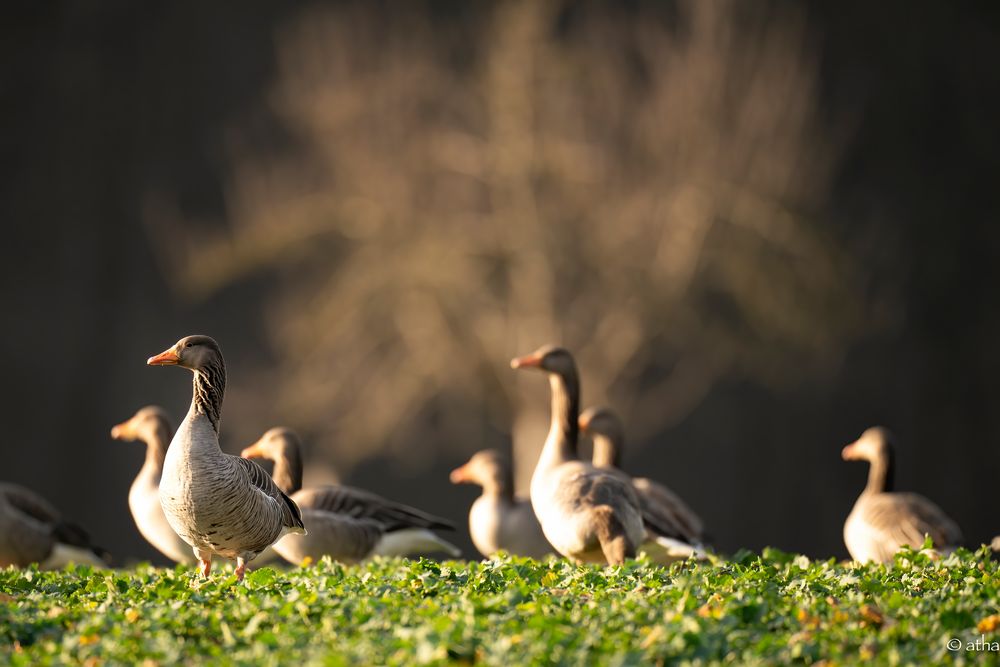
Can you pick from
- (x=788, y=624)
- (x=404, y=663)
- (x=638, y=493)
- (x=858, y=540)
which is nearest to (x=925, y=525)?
(x=858, y=540)

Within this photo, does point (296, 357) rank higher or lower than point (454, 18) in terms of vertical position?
lower

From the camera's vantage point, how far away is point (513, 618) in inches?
204

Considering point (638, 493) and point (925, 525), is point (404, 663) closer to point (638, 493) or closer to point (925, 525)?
point (638, 493)

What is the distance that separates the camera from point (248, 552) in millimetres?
7070

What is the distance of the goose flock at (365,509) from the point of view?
6.68 m

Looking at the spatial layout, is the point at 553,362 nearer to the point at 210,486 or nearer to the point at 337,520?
the point at 337,520

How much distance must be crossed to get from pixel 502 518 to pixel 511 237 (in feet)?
16.8

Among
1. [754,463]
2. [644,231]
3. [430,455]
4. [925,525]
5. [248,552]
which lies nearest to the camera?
[248,552]

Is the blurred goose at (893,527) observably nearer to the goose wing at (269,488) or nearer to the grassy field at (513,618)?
the grassy field at (513,618)

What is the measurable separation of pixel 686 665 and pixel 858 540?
201 inches

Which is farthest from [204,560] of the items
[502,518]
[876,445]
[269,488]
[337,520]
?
[876,445]

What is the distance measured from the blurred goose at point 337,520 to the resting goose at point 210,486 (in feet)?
5.50

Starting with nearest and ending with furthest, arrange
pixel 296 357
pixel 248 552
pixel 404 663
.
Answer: pixel 404 663
pixel 248 552
pixel 296 357

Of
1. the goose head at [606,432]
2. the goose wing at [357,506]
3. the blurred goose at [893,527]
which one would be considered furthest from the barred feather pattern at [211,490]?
the blurred goose at [893,527]
